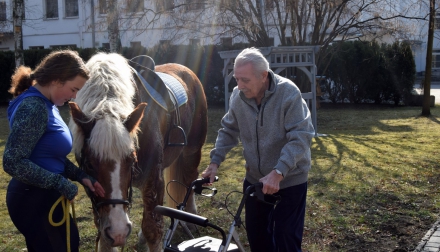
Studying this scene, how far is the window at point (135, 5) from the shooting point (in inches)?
555

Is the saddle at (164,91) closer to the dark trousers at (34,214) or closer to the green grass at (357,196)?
the green grass at (357,196)

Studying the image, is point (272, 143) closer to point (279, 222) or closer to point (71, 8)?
point (279, 222)

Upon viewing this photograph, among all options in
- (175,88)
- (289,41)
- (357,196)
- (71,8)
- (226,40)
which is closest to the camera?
(175,88)

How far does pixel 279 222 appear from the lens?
3344mm

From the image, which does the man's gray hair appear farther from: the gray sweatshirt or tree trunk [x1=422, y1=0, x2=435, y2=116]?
tree trunk [x1=422, y1=0, x2=435, y2=116]

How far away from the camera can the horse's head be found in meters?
3.03

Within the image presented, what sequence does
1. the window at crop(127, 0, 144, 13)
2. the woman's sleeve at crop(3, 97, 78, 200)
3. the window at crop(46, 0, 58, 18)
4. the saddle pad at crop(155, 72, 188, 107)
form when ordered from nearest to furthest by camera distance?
the woman's sleeve at crop(3, 97, 78, 200)
the saddle pad at crop(155, 72, 188, 107)
the window at crop(127, 0, 144, 13)
the window at crop(46, 0, 58, 18)

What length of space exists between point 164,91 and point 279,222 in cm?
180

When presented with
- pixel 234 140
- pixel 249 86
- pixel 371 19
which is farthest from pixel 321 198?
pixel 371 19

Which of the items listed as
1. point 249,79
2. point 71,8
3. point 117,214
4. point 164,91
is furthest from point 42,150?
point 71,8

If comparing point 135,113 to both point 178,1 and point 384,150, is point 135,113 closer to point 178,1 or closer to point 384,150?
point 384,150

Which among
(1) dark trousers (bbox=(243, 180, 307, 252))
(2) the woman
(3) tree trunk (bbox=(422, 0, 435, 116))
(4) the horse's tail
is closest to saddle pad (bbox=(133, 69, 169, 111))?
(1) dark trousers (bbox=(243, 180, 307, 252))

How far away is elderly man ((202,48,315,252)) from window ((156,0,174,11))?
10.8 meters

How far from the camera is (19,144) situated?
2666mm
